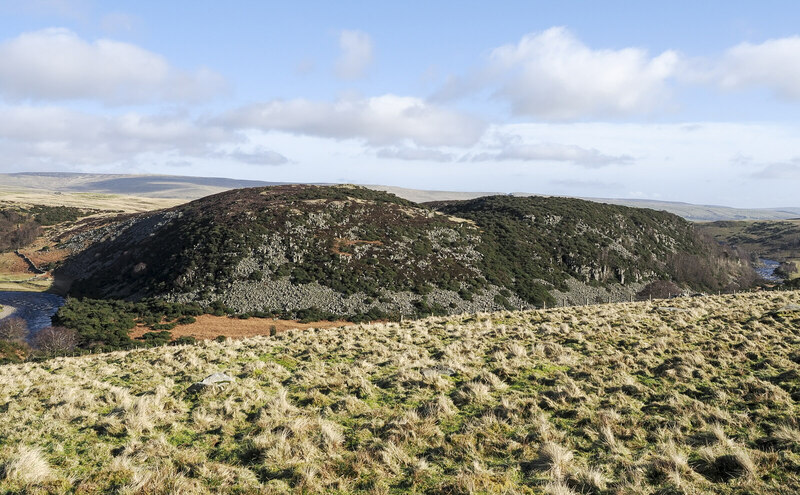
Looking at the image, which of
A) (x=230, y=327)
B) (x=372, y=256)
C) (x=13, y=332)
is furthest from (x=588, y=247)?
(x=13, y=332)

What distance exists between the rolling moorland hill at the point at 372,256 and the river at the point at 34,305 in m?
3.70

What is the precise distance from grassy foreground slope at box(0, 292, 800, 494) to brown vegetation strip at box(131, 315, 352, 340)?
57.2 feet

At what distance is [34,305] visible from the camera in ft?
159

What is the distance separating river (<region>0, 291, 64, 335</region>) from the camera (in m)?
41.2

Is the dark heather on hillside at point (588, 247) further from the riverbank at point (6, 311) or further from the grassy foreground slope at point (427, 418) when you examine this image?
the riverbank at point (6, 311)

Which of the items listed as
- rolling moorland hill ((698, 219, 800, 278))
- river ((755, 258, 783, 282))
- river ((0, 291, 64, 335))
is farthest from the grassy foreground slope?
rolling moorland hill ((698, 219, 800, 278))

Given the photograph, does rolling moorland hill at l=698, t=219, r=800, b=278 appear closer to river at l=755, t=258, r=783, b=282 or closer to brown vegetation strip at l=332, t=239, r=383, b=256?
river at l=755, t=258, r=783, b=282

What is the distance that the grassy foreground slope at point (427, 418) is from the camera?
794 centimetres

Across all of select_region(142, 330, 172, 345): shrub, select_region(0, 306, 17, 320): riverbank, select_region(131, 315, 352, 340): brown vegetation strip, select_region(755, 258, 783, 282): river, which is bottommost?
select_region(755, 258, 783, 282): river

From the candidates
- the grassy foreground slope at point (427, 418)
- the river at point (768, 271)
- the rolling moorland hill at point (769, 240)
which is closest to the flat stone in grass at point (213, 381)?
the grassy foreground slope at point (427, 418)

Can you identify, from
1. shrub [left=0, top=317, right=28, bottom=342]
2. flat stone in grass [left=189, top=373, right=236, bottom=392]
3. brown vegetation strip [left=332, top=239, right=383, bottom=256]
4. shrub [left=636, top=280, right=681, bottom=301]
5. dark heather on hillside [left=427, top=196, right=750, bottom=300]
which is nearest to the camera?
flat stone in grass [left=189, top=373, right=236, bottom=392]

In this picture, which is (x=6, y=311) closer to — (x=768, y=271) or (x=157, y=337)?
(x=157, y=337)

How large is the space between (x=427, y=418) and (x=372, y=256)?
4766cm

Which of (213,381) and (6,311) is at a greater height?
(213,381)
